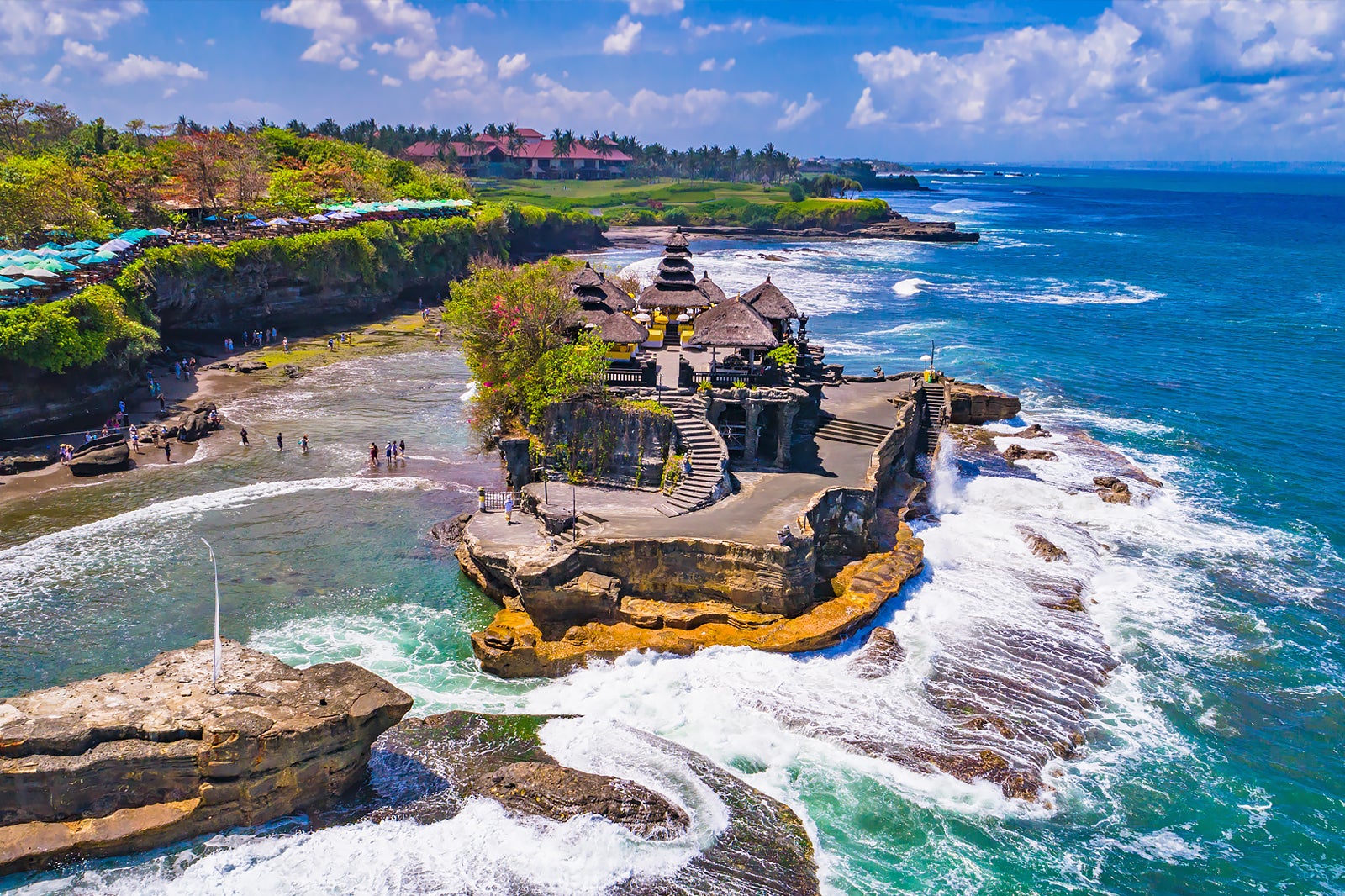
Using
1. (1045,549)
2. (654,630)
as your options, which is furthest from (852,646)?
(1045,549)

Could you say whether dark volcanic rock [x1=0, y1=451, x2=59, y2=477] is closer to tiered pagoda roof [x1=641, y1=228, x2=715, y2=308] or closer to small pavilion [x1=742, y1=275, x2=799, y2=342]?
tiered pagoda roof [x1=641, y1=228, x2=715, y2=308]

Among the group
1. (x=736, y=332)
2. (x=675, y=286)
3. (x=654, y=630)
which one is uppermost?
(x=675, y=286)

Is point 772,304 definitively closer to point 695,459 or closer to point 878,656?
point 695,459

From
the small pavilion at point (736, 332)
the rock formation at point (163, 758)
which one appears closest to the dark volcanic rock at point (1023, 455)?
the small pavilion at point (736, 332)

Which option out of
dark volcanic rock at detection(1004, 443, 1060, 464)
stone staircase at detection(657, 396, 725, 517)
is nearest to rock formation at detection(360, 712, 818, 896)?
stone staircase at detection(657, 396, 725, 517)

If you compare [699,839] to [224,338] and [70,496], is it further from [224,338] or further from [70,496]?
[224,338]

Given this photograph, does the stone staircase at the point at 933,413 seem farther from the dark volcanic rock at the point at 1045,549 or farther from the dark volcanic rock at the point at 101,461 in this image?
the dark volcanic rock at the point at 101,461
